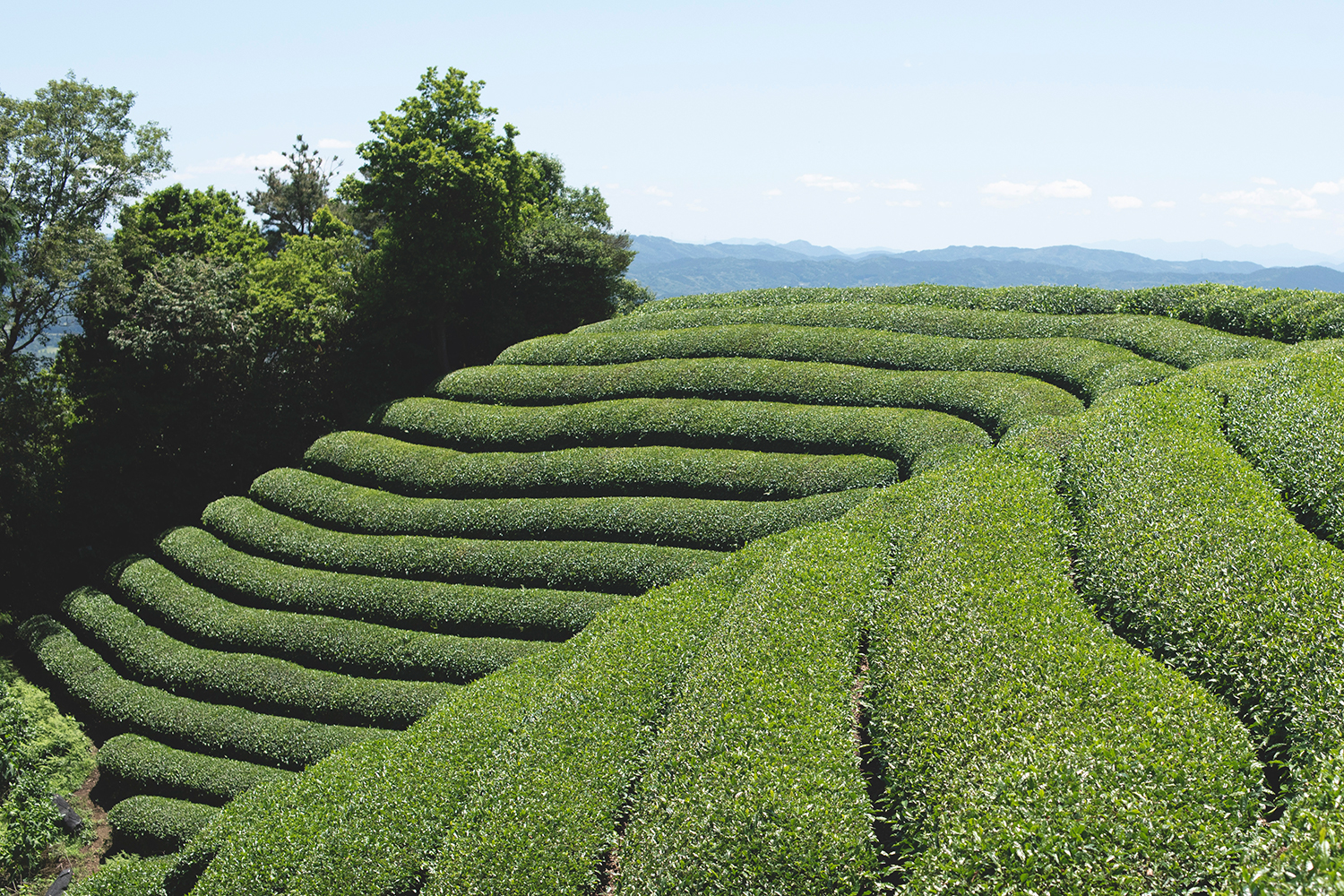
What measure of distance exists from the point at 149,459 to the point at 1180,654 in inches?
1741

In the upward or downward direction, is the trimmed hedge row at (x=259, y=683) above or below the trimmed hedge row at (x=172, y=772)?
above

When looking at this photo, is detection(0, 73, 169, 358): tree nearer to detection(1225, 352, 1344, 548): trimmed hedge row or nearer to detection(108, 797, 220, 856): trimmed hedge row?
detection(108, 797, 220, 856): trimmed hedge row

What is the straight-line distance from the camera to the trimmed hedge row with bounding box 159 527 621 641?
25.2 m

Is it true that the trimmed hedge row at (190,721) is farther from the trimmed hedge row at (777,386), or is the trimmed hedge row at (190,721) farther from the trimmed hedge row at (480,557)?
the trimmed hedge row at (777,386)

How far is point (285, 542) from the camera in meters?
30.3

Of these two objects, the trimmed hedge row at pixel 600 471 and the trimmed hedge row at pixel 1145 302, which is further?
the trimmed hedge row at pixel 1145 302

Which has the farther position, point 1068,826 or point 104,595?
point 104,595

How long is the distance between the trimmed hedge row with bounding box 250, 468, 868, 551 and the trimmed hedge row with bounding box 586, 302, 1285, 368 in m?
13.1

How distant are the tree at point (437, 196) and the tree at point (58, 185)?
10.4 metres

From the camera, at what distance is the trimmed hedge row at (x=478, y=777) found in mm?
12883

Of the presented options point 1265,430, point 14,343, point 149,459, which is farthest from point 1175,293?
point 14,343

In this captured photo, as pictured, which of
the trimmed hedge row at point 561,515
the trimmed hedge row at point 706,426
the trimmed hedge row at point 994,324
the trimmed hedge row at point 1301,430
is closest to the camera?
the trimmed hedge row at point 1301,430

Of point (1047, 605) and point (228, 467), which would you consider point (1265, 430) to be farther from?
point (228, 467)

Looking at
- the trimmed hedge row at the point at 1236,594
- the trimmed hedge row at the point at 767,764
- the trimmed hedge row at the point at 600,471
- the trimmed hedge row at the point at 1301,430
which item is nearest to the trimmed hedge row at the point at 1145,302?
the trimmed hedge row at the point at 1301,430
